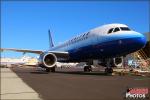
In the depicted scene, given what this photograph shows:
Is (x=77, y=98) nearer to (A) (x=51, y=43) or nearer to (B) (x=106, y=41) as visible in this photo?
(B) (x=106, y=41)

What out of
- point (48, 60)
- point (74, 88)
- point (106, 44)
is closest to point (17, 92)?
point (74, 88)

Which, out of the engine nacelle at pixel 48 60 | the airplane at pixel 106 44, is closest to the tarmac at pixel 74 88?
the airplane at pixel 106 44

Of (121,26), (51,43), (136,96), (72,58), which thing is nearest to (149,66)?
(72,58)

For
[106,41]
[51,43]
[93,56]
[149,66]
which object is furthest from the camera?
[51,43]

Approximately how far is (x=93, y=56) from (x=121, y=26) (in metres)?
3.45

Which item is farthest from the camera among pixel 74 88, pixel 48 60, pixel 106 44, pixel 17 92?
pixel 48 60

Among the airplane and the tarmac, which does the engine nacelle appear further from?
the tarmac

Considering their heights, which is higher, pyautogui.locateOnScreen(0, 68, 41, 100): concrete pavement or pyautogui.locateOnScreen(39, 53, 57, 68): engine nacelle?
pyautogui.locateOnScreen(39, 53, 57, 68): engine nacelle

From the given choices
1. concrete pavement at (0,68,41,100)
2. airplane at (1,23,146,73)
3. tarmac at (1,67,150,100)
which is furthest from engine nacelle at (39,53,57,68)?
concrete pavement at (0,68,41,100)

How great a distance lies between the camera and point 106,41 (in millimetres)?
21609

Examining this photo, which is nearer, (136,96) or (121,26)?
(136,96)

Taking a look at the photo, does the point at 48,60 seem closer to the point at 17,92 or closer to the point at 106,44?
the point at 106,44

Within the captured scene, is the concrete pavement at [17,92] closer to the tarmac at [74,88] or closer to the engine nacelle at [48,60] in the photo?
the tarmac at [74,88]

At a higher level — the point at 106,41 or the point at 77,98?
the point at 106,41
